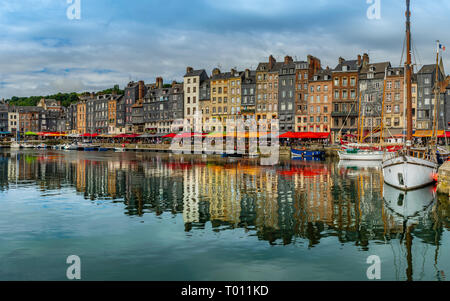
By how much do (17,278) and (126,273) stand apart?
10.6 feet

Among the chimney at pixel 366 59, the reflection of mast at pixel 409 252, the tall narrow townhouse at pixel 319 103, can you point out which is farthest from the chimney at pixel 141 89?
the reflection of mast at pixel 409 252

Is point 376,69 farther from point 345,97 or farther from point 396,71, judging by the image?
point 345,97

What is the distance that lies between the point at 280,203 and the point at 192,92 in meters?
93.7

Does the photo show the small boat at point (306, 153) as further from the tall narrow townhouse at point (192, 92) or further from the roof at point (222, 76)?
the tall narrow townhouse at point (192, 92)

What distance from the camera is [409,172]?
2942 cm

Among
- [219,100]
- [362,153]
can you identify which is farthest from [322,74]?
[362,153]

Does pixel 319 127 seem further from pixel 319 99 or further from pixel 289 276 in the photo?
pixel 289 276

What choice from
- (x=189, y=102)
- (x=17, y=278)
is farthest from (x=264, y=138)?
(x=17, y=278)

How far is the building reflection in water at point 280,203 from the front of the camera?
1816 cm

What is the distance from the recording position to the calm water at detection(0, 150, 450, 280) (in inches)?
520

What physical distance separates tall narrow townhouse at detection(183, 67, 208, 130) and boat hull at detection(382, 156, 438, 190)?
85348mm

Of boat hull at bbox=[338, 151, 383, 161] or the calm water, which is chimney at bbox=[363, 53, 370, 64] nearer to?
boat hull at bbox=[338, 151, 383, 161]

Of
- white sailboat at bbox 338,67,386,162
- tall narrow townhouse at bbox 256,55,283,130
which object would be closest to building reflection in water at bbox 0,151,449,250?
white sailboat at bbox 338,67,386,162

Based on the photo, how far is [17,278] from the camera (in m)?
12.4
